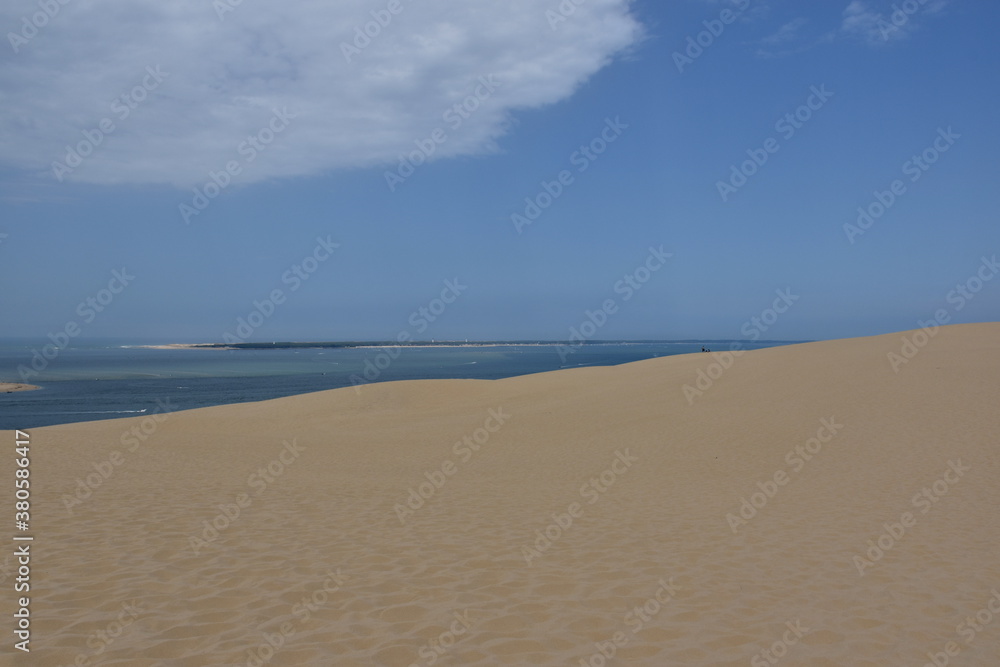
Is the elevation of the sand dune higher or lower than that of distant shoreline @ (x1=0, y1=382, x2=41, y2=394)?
higher

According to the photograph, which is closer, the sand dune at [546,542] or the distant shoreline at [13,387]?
the sand dune at [546,542]

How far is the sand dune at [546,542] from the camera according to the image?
15.7 feet

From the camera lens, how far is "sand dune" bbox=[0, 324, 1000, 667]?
4793mm

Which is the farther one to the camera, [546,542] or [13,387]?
[13,387]

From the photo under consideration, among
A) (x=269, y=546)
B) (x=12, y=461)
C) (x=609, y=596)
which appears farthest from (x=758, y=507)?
(x=12, y=461)

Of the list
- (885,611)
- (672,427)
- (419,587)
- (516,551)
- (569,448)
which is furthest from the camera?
(672,427)

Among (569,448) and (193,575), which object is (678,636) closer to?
(193,575)

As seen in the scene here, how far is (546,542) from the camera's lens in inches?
295

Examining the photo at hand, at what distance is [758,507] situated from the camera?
938 cm

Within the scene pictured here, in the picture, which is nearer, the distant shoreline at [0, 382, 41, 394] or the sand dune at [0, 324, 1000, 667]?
the sand dune at [0, 324, 1000, 667]

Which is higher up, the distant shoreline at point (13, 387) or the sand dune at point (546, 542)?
the sand dune at point (546, 542)

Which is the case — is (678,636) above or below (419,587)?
above

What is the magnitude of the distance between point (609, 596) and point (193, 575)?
400 centimetres

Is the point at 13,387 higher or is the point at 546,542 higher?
the point at 546,542
